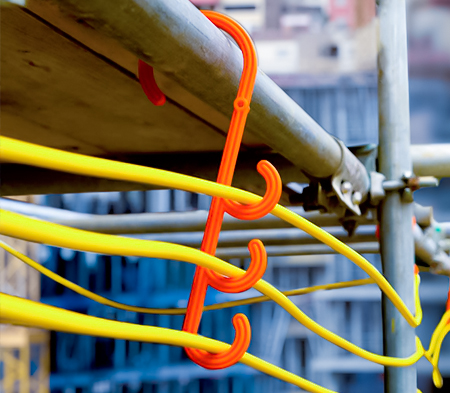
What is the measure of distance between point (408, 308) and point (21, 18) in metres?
1.06

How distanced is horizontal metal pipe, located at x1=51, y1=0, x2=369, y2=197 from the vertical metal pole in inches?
17.4

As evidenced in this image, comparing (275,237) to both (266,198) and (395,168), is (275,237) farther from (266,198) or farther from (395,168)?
(266,198)

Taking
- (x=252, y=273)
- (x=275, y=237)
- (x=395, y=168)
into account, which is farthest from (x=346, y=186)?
(x=275, y=237)

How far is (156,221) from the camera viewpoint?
2.54 meters

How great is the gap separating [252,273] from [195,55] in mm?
266

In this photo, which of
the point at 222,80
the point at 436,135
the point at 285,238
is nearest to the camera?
the point at 222,80

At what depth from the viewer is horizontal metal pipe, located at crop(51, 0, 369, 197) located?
1.91 feet

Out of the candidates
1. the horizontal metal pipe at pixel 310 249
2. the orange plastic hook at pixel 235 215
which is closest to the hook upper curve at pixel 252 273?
the orange plastic hook at pixel 235 215

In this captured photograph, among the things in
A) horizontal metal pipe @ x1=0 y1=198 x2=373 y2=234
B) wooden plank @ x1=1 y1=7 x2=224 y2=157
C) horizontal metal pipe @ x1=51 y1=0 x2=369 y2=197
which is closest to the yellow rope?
horizontal metal pipe @ x1=51 y1=0 x2=369 y2=197

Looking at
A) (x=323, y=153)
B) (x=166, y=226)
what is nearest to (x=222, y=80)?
(x=323, y=153)

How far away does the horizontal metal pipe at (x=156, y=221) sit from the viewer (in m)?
2.46

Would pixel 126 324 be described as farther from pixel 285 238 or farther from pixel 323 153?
pixel 285 238

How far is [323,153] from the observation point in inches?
47.0

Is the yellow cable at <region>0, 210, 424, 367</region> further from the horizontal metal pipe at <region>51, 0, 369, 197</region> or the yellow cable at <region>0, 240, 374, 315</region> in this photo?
the yellow cable at <region>0, 240, 374, 315</region>
